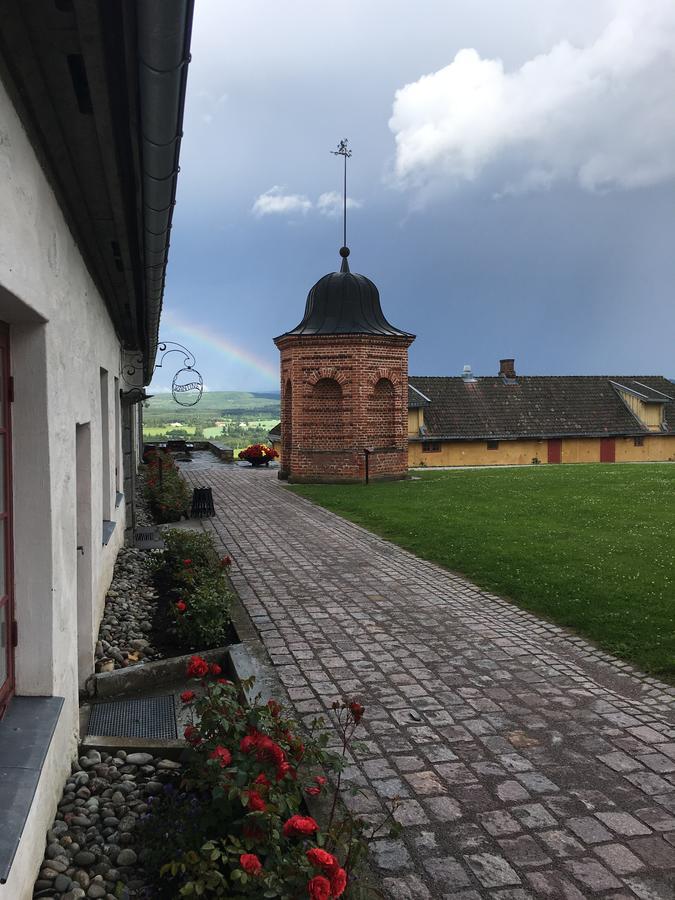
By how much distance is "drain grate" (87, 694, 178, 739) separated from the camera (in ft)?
15.3

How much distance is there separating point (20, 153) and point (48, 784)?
269 cm

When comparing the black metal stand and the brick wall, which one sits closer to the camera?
the black metal stand

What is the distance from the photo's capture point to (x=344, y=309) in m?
20.9

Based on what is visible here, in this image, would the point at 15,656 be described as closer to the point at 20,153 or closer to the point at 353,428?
the point at 20,153

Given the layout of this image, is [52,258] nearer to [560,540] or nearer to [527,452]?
[560,540]

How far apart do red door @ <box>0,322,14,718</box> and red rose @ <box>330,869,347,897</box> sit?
1613 mm

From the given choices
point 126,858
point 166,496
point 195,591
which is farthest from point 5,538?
point 166,496

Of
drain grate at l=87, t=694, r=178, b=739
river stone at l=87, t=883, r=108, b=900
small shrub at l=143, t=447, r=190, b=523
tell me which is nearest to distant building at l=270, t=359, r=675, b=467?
small shrub at l=143, t=447, r=190, b=523

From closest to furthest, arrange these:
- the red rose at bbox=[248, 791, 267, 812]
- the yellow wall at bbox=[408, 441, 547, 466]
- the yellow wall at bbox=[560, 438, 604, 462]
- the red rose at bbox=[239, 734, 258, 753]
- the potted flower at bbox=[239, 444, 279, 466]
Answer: the red rose at bbox=[248, 791, 267, 812] → the red rose at bbox=[239, 734, 258, 753] → the potted flower at bbox=[239, 444, 279, 466] → the yellow wall at bbox=[408, 441, 547, 466] → the yellow wall at bbox=[560, 438, 604, 462]

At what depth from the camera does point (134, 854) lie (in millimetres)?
3135

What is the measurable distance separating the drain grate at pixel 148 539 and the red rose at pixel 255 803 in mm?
8117

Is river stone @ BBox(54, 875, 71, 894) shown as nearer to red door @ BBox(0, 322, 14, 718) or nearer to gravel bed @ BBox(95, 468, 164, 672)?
red door @ BBox(0, 322, 14, 718)

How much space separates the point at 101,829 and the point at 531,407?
Answer: 121 feet

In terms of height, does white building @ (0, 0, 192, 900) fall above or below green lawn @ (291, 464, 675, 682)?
Answer: above
